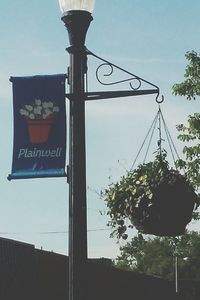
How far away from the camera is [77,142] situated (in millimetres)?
7520

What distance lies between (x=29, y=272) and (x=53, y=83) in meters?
23.6

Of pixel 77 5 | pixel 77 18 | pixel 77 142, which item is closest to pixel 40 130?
pixel 77 142

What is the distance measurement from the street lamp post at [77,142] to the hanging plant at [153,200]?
38.5 inches

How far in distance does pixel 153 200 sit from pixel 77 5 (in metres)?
1.94

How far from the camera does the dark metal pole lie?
7.18 m

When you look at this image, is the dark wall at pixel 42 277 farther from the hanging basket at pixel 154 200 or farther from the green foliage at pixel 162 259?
the green foliage at pixel 162 259

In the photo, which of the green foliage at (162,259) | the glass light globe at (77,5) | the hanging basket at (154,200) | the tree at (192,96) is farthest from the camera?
the green foliage at (162,259)

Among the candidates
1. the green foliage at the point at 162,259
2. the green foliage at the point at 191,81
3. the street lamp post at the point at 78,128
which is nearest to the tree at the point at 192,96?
the green foliage at the point at 191,81

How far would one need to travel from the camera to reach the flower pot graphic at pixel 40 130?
24.9 ft

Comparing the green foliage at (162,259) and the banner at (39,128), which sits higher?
the green foliage at (162,259)

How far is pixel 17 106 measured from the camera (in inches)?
303

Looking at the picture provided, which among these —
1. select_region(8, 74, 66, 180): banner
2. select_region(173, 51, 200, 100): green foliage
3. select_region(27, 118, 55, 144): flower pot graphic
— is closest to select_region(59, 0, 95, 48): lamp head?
select_region(8, 74, 66, 180): banner

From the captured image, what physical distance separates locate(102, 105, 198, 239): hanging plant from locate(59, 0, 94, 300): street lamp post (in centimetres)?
98

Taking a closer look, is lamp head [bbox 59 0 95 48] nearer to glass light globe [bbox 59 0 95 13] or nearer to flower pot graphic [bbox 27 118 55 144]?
glass light globe [bbox 59 0 95 13]
